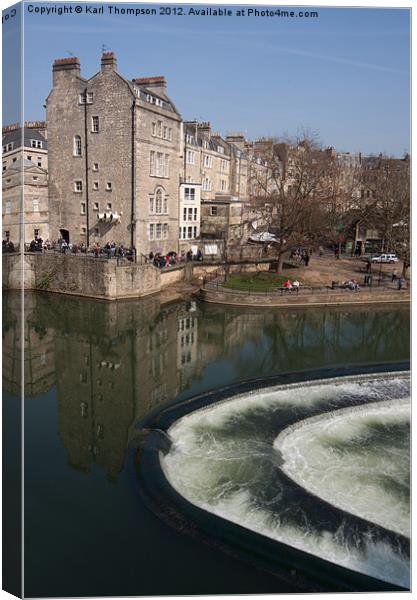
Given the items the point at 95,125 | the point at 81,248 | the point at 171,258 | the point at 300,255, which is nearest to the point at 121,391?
the point at 81,248

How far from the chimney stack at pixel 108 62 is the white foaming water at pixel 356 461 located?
22.3 metres

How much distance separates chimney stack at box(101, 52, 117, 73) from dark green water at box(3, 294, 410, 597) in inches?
490

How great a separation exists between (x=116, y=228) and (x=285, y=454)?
69.5 ft

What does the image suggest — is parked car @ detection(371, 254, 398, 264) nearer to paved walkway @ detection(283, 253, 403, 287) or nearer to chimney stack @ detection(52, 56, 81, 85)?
paved walkway @ detection(283, 253, 403, 287)

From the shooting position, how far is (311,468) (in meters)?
12.0

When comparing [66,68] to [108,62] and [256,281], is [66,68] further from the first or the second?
[256,281]

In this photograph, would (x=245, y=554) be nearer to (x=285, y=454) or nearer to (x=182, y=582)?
(x=182, y=582)

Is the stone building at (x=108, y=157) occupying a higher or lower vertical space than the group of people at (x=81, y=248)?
higher

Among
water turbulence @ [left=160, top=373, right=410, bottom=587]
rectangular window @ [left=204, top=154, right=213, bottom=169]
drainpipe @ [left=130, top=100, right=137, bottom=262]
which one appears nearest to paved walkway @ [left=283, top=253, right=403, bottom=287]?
drainpipe @ [left=130, top=100, right=137, bottom=262]

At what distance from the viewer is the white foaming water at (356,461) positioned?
34.5ft

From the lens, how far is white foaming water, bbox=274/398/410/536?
1052 cm

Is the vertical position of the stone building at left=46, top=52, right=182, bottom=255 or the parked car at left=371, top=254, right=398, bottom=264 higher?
the stone building at left=46, top=52, right=182, bottom=255

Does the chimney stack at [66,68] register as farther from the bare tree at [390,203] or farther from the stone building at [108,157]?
the bare tree at [390,203]

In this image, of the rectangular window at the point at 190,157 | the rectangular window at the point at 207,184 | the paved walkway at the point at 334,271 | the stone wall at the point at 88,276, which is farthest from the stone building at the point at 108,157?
the rectangular window at the point at 207,184
